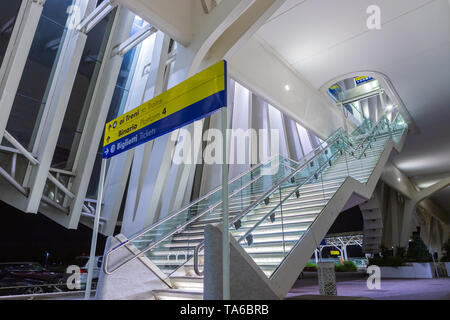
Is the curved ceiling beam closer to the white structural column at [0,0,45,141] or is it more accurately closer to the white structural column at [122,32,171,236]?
the white structural column at [122,32,171,236]

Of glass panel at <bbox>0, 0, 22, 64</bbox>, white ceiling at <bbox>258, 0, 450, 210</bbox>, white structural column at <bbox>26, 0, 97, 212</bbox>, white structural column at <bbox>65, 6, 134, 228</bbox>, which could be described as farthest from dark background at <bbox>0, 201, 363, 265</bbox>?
white ceiling at <bbox>258, 0, 450, 210</bbox>

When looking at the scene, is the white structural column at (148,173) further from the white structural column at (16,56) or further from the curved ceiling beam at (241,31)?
the white structural column at (16,56)

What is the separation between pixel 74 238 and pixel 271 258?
960 cm

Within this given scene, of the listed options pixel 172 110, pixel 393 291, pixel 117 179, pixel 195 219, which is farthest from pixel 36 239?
pixel 393 291

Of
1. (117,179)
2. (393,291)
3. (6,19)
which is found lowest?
(393,291)

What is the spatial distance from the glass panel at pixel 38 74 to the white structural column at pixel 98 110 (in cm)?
127

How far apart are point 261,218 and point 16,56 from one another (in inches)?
243

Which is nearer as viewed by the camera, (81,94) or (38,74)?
(38,74)

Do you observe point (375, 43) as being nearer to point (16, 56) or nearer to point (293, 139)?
point (293, 139)

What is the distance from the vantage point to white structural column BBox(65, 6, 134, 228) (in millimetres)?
8633

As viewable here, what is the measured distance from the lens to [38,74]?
847 cm

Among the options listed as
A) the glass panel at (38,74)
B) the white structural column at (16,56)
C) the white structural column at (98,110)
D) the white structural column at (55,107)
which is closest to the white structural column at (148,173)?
the white structural column at (98,110)
